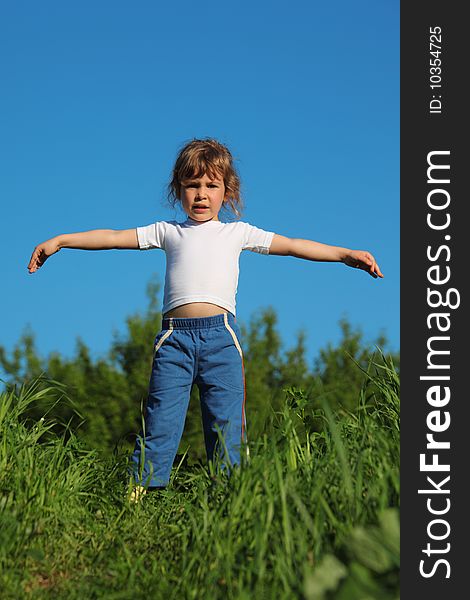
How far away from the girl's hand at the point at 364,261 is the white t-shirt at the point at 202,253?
1.93 feet

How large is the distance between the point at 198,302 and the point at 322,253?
2.94 ft

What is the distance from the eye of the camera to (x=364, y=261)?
500 cm

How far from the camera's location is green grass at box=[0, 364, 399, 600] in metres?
2.73

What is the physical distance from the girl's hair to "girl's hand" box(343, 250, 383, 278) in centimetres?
101

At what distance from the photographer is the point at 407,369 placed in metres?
3.29

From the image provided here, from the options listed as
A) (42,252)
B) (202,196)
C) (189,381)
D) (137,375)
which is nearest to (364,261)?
(202,196)

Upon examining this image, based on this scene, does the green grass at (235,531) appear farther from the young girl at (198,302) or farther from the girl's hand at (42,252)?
the girl's hand at (42,252)

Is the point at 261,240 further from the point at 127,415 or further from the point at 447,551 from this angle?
the point at 127,415

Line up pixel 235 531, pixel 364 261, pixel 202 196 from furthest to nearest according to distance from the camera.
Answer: pixel 202 196, pixel 364 261, pixel 235 531

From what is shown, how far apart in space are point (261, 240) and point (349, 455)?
211 cm

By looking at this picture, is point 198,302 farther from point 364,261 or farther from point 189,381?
point 364,261

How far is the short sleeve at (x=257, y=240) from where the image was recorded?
17.3 feet

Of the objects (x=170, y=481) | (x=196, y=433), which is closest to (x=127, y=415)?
(x=196, y=433)

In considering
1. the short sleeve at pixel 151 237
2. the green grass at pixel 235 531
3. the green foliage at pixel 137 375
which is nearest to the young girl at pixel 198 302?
the short sleeve at pixel 151 237
